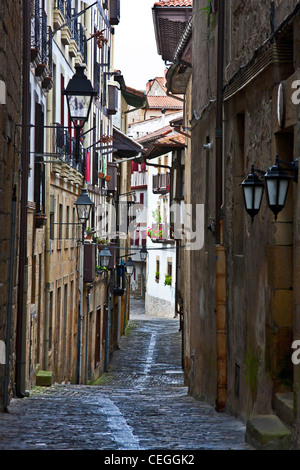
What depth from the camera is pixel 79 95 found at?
1270 centimetres

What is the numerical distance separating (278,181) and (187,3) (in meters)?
17.4

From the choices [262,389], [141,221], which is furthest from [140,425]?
[141,221]

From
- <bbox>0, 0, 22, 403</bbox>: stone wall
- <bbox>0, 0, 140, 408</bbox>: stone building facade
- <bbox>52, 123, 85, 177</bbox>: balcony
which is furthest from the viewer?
<bbox>52, 123, 85, 177</bbox>: balcony

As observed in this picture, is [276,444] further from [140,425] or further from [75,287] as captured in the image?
[75,287]

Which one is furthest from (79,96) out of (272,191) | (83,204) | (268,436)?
(83,204)

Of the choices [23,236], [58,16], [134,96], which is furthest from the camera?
[134,96]

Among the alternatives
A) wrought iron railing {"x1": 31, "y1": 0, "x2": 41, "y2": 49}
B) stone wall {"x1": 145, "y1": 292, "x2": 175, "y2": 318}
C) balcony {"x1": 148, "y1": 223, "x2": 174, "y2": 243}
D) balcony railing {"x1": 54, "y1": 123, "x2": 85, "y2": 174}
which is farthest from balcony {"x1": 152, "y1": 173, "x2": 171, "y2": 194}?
wrought iron railing {"x1": 31, "y1": 0, "x2": 41, "y2": 49}

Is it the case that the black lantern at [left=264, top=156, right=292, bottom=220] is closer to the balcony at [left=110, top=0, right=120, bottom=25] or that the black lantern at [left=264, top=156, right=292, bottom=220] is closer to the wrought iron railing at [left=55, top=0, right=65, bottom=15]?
the wrought iron railing at [left=55, top=0, right=65, bottom=15]

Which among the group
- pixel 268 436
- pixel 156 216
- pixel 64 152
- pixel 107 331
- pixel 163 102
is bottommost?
pixel 107 331

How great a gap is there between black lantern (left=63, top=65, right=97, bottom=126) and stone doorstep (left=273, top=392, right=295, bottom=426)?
518cm

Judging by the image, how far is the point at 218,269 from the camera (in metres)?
12.8

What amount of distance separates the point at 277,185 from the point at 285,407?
2.19m

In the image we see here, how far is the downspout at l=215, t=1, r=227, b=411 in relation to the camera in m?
12.6

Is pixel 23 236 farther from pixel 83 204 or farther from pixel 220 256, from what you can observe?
pixel 83 204
